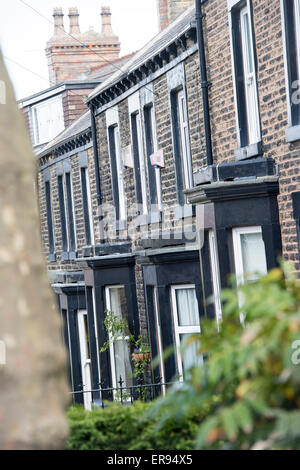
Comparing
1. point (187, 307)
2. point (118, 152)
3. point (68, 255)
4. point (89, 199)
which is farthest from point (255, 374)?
point (68, 255)

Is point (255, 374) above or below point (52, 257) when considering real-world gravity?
above

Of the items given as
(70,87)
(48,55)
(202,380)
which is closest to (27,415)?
(202,380)

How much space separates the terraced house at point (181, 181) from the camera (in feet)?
37.5

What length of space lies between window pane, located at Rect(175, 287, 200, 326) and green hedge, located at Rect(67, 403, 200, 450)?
927 cm

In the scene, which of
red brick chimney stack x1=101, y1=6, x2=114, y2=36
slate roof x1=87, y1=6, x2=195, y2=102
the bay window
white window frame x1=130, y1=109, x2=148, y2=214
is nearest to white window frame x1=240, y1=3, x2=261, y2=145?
slate roof x1=87, y1=6, x2=195, y2=102

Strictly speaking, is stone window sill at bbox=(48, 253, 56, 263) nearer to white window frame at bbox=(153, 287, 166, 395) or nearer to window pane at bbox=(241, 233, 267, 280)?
white window frame at bbox=(153, 287, 166, 395)

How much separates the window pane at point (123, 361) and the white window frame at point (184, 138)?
5.13 meters

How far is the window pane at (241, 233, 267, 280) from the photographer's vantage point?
11.8 meters

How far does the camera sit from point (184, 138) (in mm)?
15797

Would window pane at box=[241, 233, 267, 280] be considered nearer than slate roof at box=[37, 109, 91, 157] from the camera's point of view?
Yes

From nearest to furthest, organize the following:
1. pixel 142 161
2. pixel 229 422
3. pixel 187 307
Answer: pixel 229 422, pixel 187 307, pixel 142 161

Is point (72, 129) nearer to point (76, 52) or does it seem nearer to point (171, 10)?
point (171, 10)

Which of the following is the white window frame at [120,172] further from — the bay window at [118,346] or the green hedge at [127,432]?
the green hedge at [127,432]

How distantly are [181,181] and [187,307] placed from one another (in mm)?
2257
